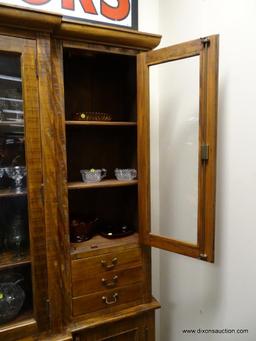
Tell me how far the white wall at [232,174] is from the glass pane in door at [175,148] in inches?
5.2

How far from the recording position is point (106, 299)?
1263 millimetres

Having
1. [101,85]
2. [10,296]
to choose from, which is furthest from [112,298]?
[101,85]

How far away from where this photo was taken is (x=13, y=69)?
104 centimetres

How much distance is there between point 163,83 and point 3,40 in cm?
91

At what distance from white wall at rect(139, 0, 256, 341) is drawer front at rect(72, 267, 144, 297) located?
0.38 meters

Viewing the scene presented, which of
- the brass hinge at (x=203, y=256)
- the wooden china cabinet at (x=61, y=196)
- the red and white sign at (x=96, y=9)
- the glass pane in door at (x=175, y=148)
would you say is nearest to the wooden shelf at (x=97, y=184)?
the wooden china cabinet at (x=61, y=196)

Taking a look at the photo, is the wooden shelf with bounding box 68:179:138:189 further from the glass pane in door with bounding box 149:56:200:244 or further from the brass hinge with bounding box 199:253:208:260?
the brass hinge with bounding box 199:253:208:260

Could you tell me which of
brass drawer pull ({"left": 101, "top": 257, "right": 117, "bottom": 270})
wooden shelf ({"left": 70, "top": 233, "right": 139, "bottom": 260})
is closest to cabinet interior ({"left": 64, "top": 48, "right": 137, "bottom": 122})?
wooden shelf ({"left": 70, "top": 233, "right": 139, "bottom": 260})

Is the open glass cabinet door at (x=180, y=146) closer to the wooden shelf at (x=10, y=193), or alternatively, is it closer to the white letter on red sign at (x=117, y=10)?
the white letter on red sign at (x=117, y=10)

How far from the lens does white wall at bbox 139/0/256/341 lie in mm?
1160

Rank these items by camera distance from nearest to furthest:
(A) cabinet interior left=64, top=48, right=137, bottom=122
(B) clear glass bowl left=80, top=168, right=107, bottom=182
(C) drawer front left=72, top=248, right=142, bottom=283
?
(C) drawer front left=72, top=248, right=142, bottom=283 → (B) clear glass bowl left=80, top=168, right=107, bottom=182 → (A) cabinet interior left=64, top=48, right=137, bottom=122

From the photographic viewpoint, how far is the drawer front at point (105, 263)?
1202mm

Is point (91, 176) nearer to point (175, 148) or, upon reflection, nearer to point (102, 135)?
point (102, 135)

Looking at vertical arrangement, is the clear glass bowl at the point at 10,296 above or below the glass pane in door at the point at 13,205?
below
